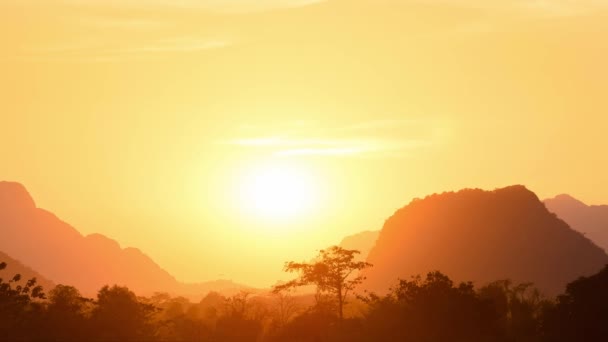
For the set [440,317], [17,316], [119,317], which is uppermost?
[440,317]

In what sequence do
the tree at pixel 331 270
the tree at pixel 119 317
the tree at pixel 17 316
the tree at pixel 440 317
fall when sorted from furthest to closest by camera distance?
the tree at pixel 331 270, the tree at pixel 440 317, the tree at pixel 119 317, the tree at pixel 17 316

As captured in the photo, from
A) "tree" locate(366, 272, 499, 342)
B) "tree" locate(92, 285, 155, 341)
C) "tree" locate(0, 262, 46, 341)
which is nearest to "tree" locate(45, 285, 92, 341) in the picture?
"tree" locate(0, 262, 46, 341)

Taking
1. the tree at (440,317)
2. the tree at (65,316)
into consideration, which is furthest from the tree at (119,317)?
the tree at (440,317)

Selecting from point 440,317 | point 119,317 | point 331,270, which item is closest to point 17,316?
point 119,317

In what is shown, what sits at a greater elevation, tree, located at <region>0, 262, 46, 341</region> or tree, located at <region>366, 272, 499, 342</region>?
tree, located at <region>366, 272, 499, 342</region>

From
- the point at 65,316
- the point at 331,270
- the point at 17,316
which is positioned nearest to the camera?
the point at 17,316

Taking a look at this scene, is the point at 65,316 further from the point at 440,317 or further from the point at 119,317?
the point at 440,317

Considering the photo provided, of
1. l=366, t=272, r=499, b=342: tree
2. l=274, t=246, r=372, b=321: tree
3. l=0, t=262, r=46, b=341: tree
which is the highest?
l=274, t=246, r=372, b=321: tree

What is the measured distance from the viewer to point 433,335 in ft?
353

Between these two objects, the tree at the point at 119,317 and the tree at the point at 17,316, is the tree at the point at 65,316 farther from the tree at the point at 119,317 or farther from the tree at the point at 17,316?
the tree at the point at 119,317

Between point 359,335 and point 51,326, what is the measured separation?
42513mm

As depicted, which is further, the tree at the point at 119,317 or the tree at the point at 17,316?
the tree at the point at 119,317

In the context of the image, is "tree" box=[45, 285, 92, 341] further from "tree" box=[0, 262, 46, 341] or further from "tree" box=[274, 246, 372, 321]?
"tree" box=[274, 246, 372, 321]

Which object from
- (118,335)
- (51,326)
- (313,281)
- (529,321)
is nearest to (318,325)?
(313,281)
